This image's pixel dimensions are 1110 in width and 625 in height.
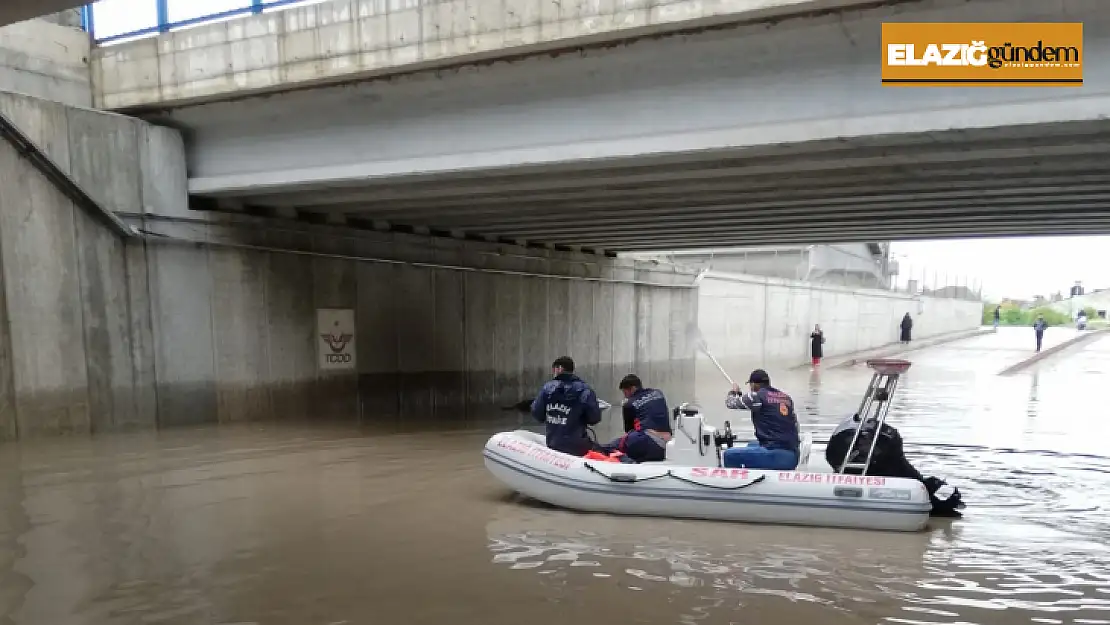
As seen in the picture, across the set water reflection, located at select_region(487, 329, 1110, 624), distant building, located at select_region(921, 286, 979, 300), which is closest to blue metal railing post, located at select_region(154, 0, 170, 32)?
water reflection, located at select_region(487, 329, 1110, 624)

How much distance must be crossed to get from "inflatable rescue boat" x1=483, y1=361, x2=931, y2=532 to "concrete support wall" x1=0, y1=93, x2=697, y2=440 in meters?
6.53

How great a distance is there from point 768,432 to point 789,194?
200 inches

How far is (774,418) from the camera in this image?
6.77 meters

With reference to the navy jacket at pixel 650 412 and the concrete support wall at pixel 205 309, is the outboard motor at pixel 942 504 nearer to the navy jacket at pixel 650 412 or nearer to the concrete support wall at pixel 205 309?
the navy jacket at pixel 650 412

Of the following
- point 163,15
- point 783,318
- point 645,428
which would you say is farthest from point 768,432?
point 783,318

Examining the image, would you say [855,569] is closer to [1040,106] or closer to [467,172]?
[1040,106]

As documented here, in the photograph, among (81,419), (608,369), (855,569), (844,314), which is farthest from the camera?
(844,314)

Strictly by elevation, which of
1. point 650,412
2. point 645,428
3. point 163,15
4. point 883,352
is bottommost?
point 883,352

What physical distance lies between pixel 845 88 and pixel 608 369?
45.4 ft

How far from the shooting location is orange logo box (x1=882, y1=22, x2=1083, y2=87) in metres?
6.21

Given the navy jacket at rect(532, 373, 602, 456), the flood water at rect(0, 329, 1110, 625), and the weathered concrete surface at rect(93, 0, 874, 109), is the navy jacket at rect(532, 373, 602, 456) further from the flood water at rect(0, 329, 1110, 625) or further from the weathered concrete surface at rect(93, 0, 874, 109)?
the weathered concrete surface at rect(93, 0, 874, 109)

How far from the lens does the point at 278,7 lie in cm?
918

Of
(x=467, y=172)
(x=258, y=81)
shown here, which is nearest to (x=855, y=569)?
(x=467, y=172)

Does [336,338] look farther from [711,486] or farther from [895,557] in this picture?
[895,557]
